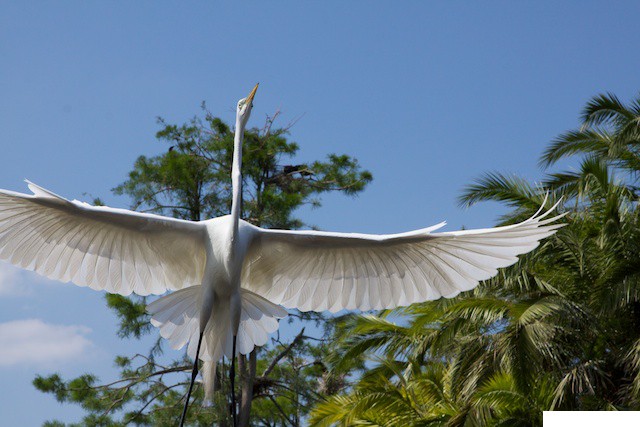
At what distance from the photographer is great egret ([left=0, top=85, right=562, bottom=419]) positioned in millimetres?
5672

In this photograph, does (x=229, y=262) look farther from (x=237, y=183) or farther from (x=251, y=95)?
(x=251, y=95)

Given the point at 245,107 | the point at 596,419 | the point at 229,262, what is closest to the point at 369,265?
the point at 229,262

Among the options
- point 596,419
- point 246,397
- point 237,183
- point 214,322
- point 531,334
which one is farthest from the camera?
point 246,397

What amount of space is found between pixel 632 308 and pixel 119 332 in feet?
30.1

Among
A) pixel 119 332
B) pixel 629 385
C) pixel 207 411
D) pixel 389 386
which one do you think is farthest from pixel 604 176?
pixel 119 332

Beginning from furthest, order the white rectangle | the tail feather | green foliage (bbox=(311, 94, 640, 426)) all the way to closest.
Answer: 1. green foliage (bbox=(311, 94, 640, 426))
2. the tail feather
3. the white rectangle

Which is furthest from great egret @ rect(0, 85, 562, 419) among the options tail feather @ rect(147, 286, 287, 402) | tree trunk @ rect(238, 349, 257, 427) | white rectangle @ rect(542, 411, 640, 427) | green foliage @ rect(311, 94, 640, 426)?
tree trunk @ rect(238, 349, 257, 427)

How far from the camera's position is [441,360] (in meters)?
11.6

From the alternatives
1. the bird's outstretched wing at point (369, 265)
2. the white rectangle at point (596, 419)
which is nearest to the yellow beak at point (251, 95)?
the bird's outstretched wing at point (369, 265)

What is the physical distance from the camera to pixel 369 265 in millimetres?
6105

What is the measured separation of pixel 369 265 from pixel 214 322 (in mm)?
1093

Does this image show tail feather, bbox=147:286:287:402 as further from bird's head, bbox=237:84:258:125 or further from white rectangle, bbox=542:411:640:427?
white rectangle, bbox=542:411:640:427

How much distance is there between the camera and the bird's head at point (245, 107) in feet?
19.6

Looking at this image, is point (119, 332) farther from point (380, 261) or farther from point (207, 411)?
point (380, 261)
